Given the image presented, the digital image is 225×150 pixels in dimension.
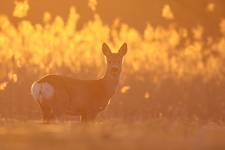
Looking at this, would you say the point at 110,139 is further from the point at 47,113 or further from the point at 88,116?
the point at 88,116

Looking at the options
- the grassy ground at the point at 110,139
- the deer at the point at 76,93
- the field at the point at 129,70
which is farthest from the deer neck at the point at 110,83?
the grassy ground at the point at 110,139

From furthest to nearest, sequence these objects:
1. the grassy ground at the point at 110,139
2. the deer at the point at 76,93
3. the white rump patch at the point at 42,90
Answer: the deer at the point at 76,93
the white rump patch at the point at 42,90
the grassy ground at the point at 110,139

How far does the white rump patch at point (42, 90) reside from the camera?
16766 millimetres

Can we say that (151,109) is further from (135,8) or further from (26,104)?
(135,8)

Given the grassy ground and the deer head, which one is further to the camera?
the deer head

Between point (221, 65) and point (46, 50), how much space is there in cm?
395

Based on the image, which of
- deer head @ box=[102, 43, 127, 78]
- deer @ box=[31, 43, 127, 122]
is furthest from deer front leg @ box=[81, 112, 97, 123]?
deer head @ box=[102, 43, 127, 78]

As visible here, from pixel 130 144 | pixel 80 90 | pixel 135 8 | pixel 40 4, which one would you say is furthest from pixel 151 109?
pixel 135 8

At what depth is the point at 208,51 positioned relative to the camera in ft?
73.0

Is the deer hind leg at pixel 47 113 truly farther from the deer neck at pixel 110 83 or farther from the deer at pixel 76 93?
the deer neck at pixel 110 83

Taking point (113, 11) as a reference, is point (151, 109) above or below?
below

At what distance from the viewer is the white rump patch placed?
16.8 m

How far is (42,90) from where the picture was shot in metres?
16.8

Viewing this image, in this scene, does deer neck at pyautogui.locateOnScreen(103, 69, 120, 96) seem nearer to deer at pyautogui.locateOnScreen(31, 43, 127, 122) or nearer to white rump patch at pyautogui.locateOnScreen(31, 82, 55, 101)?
deer at pyautogui.locateOnScreen(31, 43, 127, 122)
